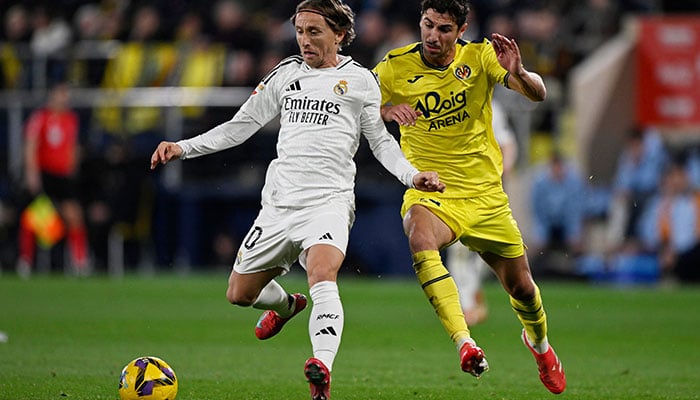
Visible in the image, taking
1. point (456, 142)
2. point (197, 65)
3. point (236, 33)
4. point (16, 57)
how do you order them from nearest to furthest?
point (456, 142)
point (197, 65)
point (236, 33)
point (16, 57)

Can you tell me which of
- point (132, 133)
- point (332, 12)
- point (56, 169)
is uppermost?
point (332, 12)

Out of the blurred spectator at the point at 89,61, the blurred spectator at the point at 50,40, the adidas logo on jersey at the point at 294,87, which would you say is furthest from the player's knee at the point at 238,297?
the blurred spectator at the point at 50,40

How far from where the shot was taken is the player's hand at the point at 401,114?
26.4 feet

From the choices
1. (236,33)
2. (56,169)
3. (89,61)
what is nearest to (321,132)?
(56,169)

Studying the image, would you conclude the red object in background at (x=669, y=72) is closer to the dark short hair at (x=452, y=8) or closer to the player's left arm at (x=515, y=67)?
the dark short hair at (x=452, y=8)

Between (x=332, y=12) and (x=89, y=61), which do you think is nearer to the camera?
(x=332, y=12)

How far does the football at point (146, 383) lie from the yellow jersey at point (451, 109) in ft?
7.30

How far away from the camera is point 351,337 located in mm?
12273

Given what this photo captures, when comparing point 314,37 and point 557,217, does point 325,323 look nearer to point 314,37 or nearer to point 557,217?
point 314,37

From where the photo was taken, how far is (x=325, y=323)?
7.21 metres

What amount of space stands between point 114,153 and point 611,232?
24.9ft

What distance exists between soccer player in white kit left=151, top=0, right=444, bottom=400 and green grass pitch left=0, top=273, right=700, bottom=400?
0.96 m

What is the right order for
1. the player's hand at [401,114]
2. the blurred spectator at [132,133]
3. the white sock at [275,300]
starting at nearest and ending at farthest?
the player's hand at [401,114] < the white sock at [275,300] < the blurred spectator at [132,133]

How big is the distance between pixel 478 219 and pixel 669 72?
12.3 metres
